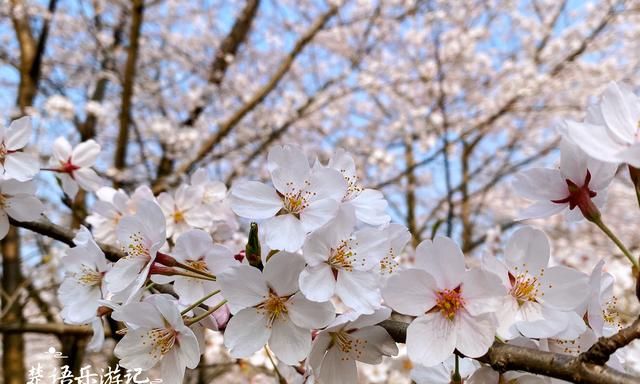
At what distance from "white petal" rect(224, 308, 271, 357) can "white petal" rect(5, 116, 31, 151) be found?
0.65 m

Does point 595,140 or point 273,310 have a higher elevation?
point 595,140

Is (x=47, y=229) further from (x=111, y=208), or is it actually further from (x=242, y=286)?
(x=242, y=286)

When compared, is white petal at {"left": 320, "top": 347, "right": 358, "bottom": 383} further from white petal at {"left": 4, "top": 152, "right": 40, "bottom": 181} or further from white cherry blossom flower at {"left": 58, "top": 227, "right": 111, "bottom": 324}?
white petal at {"left": 4, "top": 152, "right": 40, "bottom": 181}

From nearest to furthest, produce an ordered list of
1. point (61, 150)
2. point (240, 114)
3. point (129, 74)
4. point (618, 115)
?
point (618, 115)
point (61, 150)
point (129, 74)
point (240, 114)

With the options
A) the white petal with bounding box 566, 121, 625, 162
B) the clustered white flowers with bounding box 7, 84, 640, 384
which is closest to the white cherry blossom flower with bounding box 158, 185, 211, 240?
the clustered white flowers with bounding box 7, 84, 640, 384

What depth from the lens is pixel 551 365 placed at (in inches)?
27.4

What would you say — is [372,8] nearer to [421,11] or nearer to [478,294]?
[421,11]

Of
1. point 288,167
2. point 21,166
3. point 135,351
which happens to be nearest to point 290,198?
point 288,167

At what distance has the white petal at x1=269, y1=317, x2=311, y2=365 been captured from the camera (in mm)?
836

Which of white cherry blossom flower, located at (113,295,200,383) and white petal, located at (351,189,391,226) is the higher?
white petal, located at (351,189,391,226)

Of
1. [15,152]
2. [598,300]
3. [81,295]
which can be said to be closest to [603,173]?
[598,300]

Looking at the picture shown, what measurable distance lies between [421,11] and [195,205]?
597 centimetres

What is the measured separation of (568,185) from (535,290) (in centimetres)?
18

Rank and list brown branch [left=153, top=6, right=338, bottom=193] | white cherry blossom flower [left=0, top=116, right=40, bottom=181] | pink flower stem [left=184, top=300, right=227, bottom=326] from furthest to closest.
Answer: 1. brown branch [left=153, top=6, right=338, bottom=193]
2. white cherry blossom flower [left=0, top=116, right=40, bottom=181]
3. pink flower stem [left=184, top=300, right=227, bottom=326]
